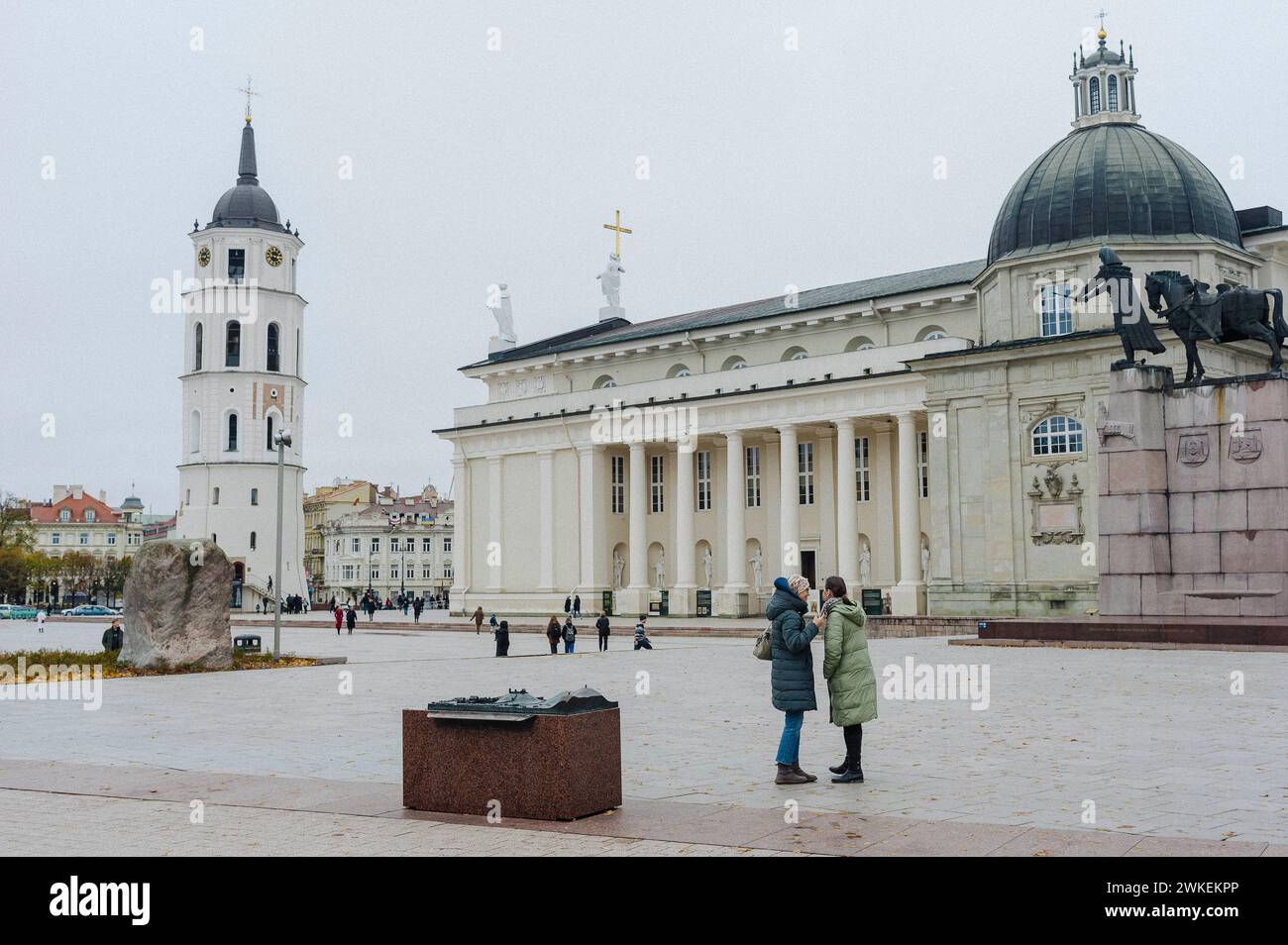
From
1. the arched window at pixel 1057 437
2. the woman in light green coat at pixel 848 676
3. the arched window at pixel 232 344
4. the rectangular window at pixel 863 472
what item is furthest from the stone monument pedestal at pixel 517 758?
the arched window at pixel 232 344

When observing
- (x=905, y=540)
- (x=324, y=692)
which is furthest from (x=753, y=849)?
(x=905, y=540)

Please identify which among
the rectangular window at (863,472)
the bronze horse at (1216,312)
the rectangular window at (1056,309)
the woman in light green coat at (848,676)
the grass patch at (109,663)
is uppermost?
the rectangular window at (1056,309)

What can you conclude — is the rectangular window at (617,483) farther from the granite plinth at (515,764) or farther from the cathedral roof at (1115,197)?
the granite plinth at (515,764)

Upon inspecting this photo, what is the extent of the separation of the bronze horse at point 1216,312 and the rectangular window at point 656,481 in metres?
39.9

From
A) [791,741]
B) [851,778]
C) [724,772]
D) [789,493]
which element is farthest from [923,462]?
[791,741]

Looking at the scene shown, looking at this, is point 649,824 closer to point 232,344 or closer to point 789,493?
point 789,493

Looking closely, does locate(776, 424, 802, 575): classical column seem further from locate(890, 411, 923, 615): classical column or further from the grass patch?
the grass patch

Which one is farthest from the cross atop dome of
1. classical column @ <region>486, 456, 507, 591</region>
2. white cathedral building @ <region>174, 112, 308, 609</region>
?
white cathedral building @ <region>174, 112, 308, 609</region>

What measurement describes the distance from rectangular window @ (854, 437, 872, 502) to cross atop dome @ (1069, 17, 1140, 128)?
17252 mm

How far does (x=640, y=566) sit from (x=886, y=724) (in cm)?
5012

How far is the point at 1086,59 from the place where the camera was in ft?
170

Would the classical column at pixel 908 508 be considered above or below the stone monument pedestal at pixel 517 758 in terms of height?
above

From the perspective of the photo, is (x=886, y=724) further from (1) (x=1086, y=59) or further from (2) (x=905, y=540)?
(1) (x=1086, y=59)

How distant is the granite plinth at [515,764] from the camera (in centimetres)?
906
